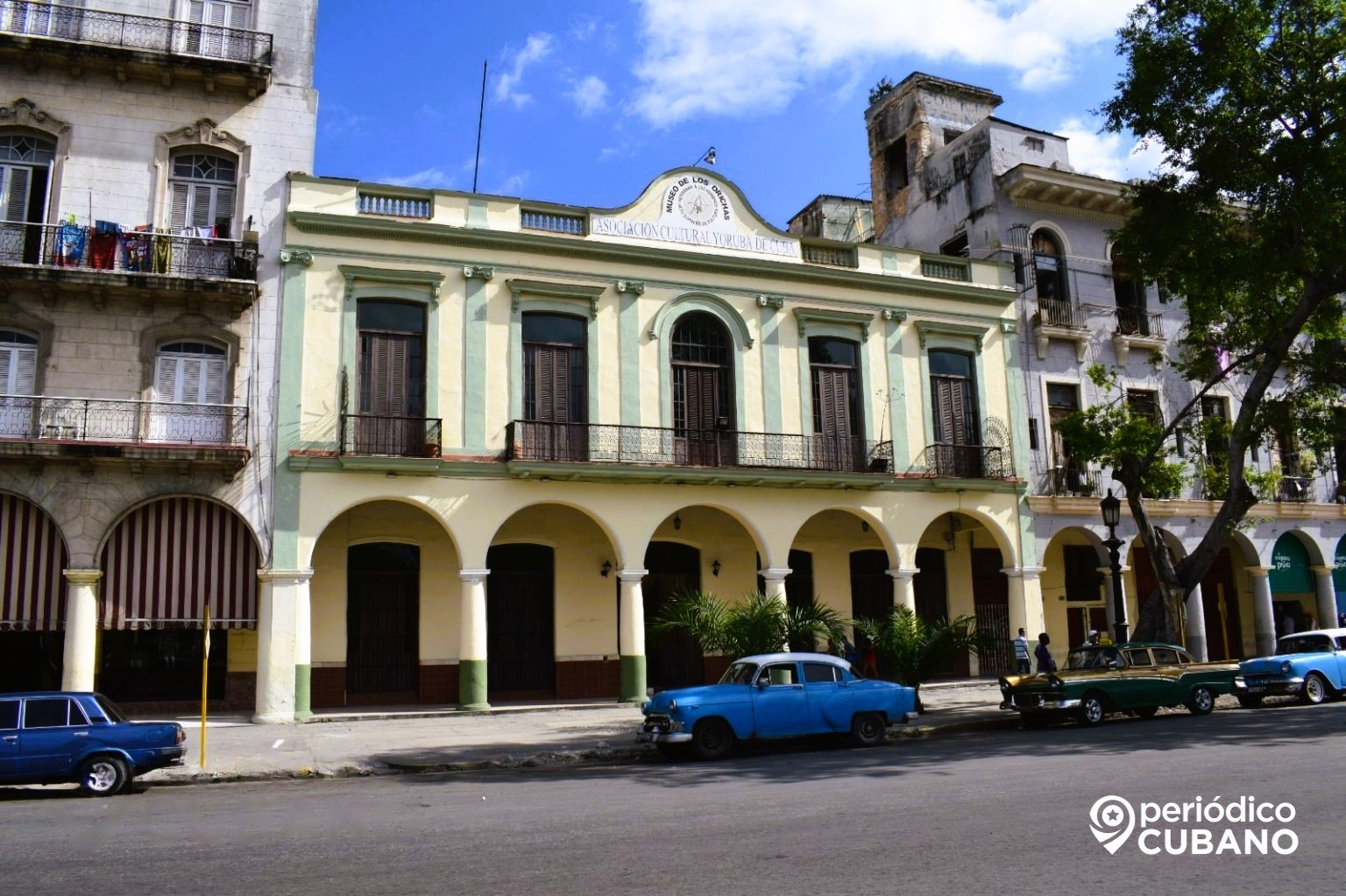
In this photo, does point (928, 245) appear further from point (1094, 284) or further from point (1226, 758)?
point (1226, 758)

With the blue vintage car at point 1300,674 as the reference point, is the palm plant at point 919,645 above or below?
above

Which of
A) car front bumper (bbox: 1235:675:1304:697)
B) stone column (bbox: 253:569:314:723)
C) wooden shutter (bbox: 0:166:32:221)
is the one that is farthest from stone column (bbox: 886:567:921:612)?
wooden shutter (bbox: 0:166:32:221)

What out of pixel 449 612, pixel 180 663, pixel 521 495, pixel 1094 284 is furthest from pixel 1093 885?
pixel 1094 284

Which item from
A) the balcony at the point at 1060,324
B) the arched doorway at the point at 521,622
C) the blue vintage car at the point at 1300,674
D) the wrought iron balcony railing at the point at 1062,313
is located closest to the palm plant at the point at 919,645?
the blue vintage car at the point at 1300,674

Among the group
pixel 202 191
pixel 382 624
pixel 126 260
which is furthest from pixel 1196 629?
pixel 126 260

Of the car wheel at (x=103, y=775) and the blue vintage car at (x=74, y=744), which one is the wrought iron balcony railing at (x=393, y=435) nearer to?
the blue vintage car at (x=74, y=744)

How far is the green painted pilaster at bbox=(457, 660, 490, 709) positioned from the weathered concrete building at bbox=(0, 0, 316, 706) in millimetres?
3874

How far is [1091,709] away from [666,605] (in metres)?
9.62

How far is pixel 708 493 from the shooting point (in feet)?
71.9

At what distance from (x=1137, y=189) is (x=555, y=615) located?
46.4 feet

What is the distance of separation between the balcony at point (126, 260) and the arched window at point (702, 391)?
28.2 ft

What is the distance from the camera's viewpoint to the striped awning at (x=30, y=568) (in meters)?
18.0

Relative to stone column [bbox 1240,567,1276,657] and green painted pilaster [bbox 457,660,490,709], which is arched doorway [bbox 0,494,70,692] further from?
stone column [bbox 1240,567,1276,657]
